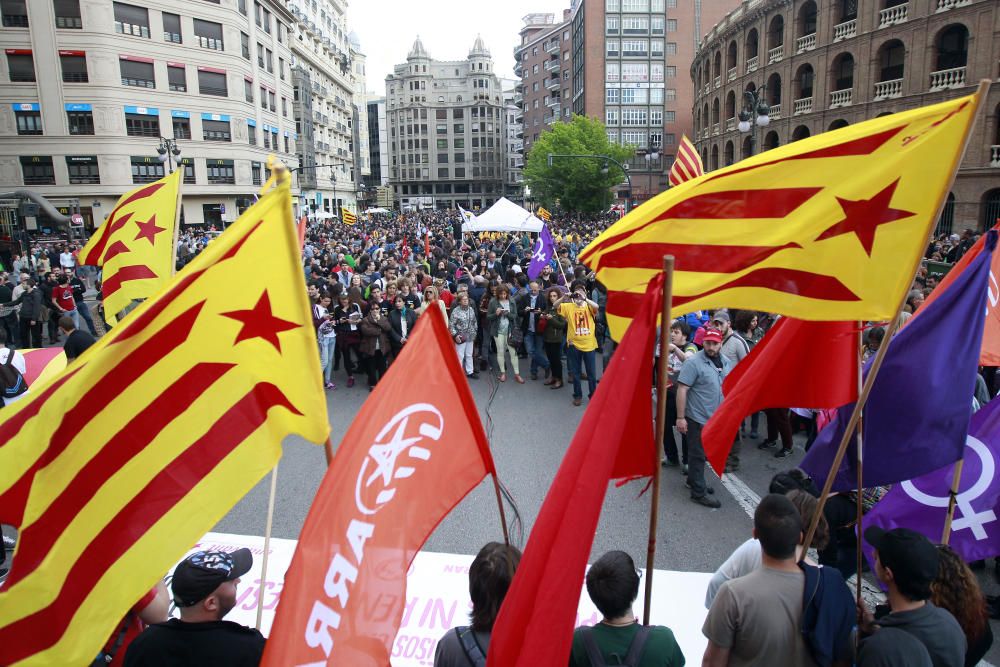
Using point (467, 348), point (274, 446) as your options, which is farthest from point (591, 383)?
point (274, 446)

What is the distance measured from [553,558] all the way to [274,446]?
1284 mm

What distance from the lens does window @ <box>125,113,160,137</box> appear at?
4184 cm

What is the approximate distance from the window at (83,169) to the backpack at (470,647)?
1875 inches

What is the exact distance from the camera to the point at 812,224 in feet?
9.88

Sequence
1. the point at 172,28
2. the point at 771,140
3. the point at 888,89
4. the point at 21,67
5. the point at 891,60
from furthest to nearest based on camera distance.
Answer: the point at 172,28
the point at 21,67
the point at 771,140
the point at 891,60
the point at 888,89

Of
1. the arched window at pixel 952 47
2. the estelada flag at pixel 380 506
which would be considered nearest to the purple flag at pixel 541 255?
the estelada flag at pixel 380 506

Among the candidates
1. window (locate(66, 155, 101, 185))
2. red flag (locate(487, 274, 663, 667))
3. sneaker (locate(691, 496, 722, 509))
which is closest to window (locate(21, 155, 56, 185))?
window (locate(66, 155, 101, 185))

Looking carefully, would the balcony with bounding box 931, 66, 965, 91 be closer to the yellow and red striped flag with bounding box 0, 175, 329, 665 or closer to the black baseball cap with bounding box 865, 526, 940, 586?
the black baseball cap with bounding box 865, 526, 940, 586

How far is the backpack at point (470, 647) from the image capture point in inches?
99.4

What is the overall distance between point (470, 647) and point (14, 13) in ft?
165

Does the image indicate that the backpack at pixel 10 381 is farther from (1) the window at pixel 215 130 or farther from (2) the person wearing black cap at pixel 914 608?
(1) the window at pixel 215 130

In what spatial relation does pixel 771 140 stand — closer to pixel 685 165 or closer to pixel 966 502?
pixel 685 165

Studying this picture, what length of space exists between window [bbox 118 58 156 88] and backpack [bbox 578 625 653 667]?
48.6 m

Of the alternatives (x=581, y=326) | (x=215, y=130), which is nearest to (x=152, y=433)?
(x=581, y=326)
